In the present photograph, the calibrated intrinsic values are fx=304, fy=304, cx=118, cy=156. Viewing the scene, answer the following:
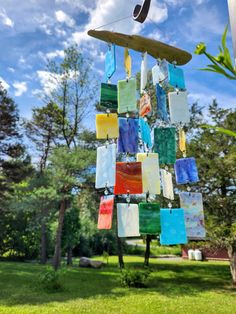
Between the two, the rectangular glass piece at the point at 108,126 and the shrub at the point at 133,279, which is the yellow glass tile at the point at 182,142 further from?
the shrub at the point at 133,279

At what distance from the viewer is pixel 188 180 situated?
67.7 inches

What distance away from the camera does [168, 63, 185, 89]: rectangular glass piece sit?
6.11ft

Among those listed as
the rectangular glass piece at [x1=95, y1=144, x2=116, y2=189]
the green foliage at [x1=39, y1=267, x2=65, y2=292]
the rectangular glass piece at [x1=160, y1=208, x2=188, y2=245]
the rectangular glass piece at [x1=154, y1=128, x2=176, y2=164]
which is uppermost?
the rectangular glass piece at [x1=154, y1=128, x2=176, y2=164]

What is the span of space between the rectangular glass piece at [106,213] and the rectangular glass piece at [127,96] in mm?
519

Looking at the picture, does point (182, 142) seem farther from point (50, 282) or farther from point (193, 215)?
point (50, 282)

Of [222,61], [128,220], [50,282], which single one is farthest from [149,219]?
[50,282]

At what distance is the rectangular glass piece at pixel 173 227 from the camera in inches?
60.0

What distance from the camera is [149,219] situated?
4.92 ft

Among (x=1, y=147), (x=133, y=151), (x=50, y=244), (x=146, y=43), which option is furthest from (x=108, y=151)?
(x=50, y=244)

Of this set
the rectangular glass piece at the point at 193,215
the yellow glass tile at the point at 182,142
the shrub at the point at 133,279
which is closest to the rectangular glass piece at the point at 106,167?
the rectangular glass piece at the point at 193,215

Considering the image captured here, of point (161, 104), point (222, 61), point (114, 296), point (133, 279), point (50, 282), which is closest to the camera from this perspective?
point (222, 61)

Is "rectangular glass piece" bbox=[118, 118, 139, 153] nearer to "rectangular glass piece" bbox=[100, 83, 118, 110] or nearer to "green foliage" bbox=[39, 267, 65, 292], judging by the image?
"rectangular glass piece" bbox=[100, 83, 118, 110]

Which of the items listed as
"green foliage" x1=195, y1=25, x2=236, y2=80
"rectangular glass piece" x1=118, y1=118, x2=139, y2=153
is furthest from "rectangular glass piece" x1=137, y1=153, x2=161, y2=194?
"green foliage" x1=195, y1=25, x2=236, y2=80

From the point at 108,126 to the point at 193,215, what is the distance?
0.67 metres
